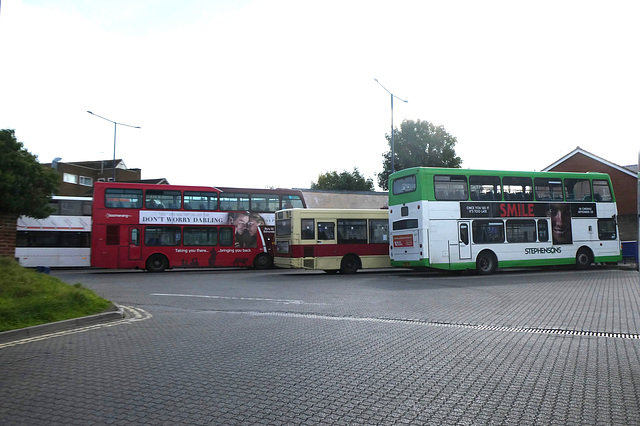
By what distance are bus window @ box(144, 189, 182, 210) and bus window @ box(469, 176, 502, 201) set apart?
1374 cm

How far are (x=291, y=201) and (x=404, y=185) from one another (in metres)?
8.21

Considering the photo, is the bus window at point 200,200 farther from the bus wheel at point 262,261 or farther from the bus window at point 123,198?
the bus wheel at point 262,261

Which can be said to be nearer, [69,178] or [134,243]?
[134,243]

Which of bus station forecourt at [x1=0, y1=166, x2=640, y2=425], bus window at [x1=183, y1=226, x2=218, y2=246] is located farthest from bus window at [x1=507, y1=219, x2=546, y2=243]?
bus window at [x1=183, y1=226, x2=218, y2=246]

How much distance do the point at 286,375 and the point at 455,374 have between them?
179 centimetres

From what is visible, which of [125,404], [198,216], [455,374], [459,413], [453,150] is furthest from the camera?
[453,150]

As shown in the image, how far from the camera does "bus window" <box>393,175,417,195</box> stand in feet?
67.2

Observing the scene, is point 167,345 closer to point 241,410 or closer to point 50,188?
point 241,410

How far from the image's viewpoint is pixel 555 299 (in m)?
12.9

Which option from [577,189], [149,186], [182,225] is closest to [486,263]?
[577,189]

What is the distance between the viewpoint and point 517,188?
21828 millimetres

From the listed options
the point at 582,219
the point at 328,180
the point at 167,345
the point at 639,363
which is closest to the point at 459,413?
the point at 639,363

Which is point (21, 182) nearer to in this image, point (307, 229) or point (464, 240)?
point (307, 229)

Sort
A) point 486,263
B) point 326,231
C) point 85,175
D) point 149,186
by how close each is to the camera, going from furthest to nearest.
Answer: point 85,175
point 149,186
point 326,231
point 486,263
